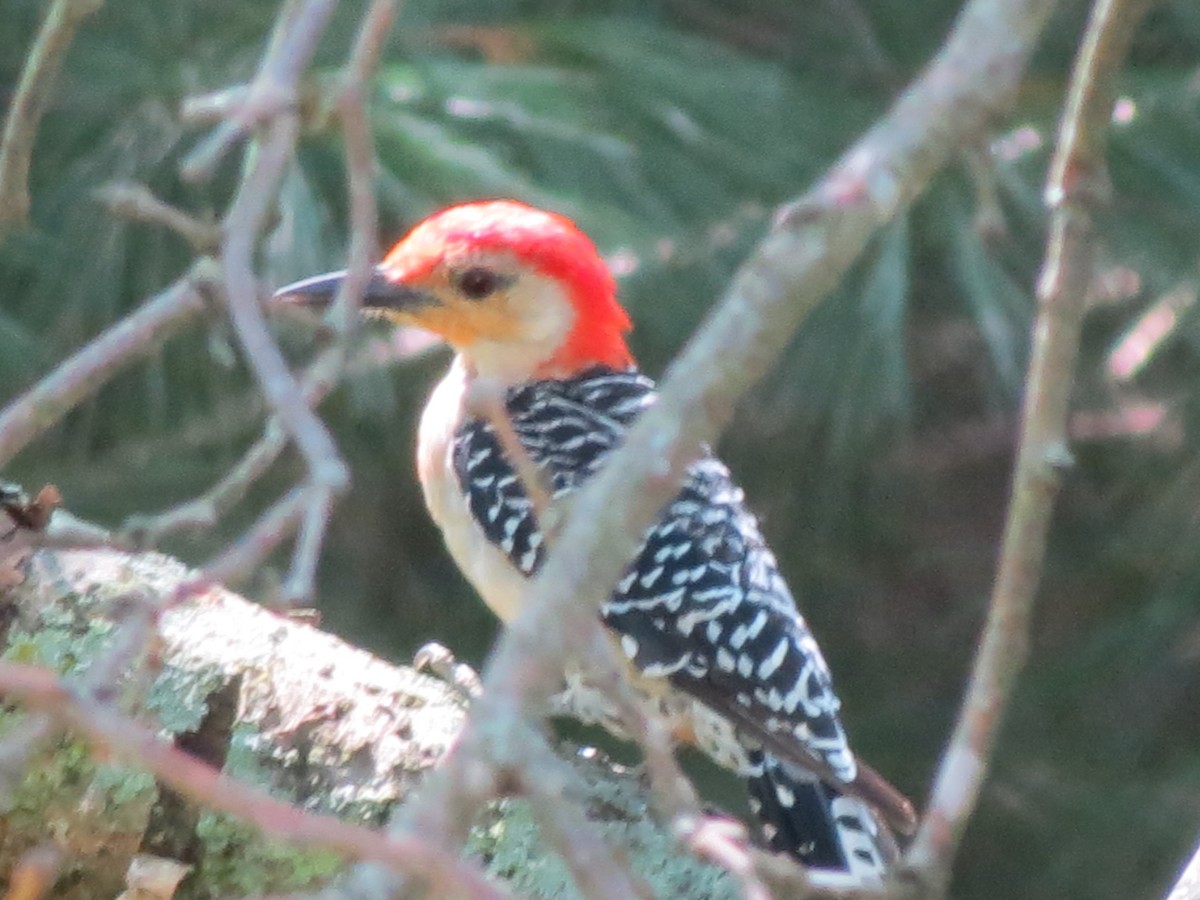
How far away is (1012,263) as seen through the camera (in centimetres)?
355

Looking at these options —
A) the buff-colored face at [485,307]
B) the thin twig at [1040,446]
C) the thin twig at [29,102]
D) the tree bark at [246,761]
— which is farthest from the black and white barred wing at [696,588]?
the thin twig at [29,102]

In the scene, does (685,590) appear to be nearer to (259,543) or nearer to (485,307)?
(485,307)

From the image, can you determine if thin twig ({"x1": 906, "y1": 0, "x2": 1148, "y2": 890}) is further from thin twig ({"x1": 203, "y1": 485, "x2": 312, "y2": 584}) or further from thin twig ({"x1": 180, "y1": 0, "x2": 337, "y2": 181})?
thin twig ({"x1": 180, "y1": 0, "x2": 337, "y2": 181})

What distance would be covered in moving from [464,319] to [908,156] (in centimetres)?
197

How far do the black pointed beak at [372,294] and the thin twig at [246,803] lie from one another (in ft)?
6.42

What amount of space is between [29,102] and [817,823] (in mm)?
1466

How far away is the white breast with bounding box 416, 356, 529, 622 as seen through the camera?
2918mm

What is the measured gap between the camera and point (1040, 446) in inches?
56.1

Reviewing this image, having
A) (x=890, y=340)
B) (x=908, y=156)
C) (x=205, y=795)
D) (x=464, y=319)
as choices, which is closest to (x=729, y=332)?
(x=908, y=156)

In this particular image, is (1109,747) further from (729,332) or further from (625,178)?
(729,332)

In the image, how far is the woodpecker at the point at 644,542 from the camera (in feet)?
8.67

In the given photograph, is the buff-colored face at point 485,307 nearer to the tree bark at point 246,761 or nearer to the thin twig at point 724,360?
the tree bark at point 246,761

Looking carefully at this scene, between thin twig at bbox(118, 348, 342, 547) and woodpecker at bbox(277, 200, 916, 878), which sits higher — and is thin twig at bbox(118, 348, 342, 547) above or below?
above

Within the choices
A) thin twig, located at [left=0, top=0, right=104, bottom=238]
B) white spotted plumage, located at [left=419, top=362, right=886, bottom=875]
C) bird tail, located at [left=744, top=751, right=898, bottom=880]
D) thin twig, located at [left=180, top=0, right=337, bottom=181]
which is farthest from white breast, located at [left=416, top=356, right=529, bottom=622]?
thin twig, located at [left=180, top=0, right=337, bottom=181]
